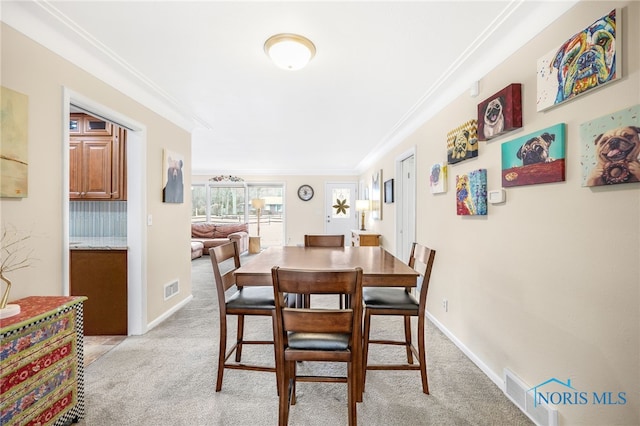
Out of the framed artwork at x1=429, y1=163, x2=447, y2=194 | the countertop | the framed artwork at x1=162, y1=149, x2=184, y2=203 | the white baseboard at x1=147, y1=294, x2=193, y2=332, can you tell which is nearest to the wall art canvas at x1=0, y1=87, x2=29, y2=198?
the countertop

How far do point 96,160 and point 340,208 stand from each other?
6041 millimetres

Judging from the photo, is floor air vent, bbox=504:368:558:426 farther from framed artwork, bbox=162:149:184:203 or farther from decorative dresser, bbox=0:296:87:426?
framed artwork, bbox=162:149:184:203

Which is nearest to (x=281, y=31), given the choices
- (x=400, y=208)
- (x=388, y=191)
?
(x=400, y=208)

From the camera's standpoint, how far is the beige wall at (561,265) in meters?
1.14

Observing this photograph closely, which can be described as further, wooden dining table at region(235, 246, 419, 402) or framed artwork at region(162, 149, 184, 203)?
framed artwork at region(162, 149, 184, 203)

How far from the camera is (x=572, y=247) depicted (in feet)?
4.48

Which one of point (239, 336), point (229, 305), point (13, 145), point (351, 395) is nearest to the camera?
point (351, 395)

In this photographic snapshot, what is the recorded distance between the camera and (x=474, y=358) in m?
2.18

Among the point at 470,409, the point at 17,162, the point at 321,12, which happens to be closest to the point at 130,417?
the point at 17,162

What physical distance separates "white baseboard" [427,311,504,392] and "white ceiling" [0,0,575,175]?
213 centimetres

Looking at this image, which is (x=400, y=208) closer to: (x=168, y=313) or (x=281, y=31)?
(x=281, y=31)

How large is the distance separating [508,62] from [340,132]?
2636 mm

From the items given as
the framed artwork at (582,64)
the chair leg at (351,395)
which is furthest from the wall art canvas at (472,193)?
the chair leg at (351,395)

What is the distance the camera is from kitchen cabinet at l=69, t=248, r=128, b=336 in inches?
106
